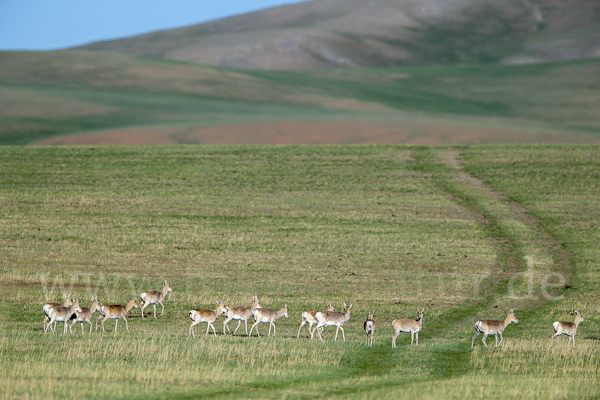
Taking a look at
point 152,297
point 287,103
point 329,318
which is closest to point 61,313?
point 152,297

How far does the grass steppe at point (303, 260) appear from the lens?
16.3 metres

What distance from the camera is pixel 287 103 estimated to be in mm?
118125

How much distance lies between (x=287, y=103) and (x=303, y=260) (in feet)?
283

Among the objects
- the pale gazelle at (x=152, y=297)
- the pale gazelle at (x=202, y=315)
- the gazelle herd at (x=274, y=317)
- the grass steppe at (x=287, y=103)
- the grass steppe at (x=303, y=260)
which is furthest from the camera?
the grass steppe at (x=287, y=103)

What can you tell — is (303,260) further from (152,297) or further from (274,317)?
(274,317)

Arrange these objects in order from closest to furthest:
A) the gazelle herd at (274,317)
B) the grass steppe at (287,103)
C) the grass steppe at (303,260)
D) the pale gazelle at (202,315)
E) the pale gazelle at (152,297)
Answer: the grass steppe at (303,260) < the gazelle herd at (274,317) < the pale gazelle at (202,315) < the pale gazelle at (152,297) < the grass steppe at (287,103)

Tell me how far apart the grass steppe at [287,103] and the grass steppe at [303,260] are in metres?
19.8

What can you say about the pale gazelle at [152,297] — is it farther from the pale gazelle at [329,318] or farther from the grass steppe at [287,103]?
the grass steppe at [287,103]

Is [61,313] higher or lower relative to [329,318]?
lower

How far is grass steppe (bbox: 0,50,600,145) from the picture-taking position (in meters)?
84.2

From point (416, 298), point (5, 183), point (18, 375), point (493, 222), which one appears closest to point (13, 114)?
point (5, 183)

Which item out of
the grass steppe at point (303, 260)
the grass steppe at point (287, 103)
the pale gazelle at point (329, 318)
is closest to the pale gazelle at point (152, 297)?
the grass steppe at point (303, 260)

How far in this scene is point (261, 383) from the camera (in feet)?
50.8

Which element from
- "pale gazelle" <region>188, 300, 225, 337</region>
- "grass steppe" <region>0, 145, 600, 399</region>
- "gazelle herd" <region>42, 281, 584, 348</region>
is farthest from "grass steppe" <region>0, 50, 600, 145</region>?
"pale gazelle" <region>188, 300, 225, 337</region>
